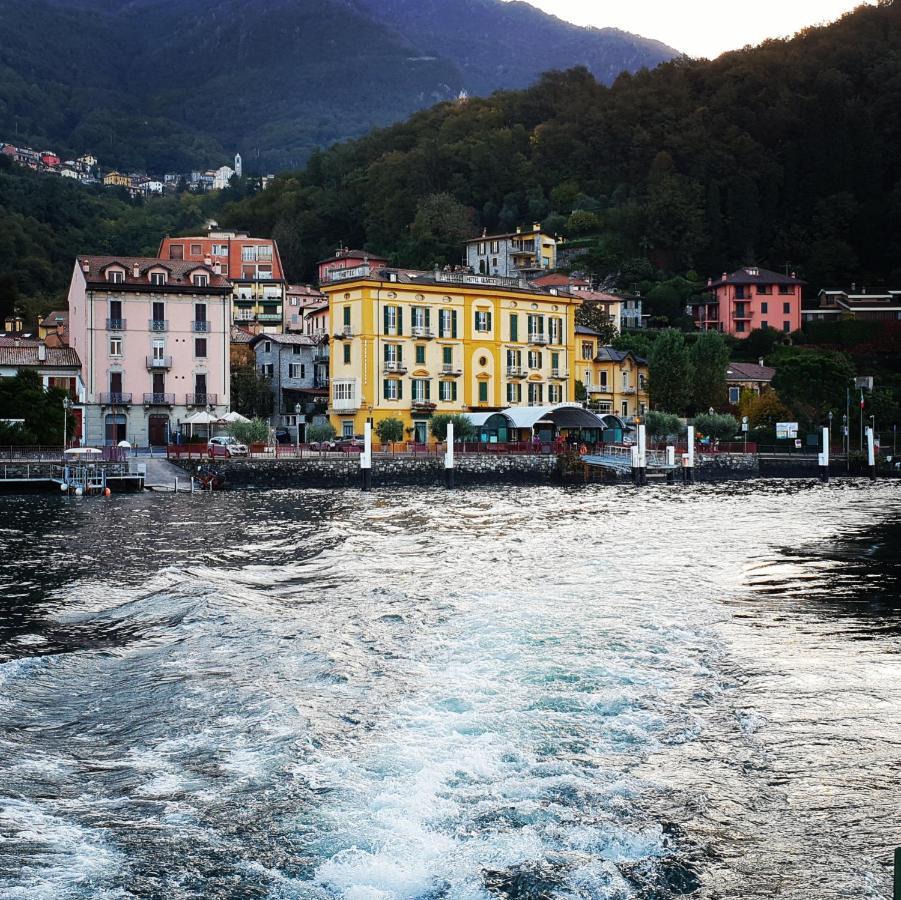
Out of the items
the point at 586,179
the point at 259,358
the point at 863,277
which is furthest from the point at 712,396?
the point at 586,179

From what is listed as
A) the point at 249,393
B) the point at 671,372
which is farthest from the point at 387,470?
the point at 671,372

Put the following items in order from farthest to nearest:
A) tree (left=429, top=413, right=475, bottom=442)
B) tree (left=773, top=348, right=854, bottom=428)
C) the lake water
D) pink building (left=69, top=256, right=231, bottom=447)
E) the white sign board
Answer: the white sign board
tree (left=773, top=348, right=854, bottom=428)
pink building (left=69, top=256, right=231, bottom=447)
tree (left=429, top=413, right=475, bottom=442)
the lake water

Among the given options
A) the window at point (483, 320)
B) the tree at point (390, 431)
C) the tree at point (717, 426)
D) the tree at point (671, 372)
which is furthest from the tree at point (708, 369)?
the tree at point (390, 431)

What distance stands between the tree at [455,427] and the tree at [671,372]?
2099 centimetres

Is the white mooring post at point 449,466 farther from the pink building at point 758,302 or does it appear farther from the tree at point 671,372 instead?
the pink building at point 758,302

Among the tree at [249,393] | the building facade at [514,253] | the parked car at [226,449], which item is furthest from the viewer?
the building facade at [514,253]

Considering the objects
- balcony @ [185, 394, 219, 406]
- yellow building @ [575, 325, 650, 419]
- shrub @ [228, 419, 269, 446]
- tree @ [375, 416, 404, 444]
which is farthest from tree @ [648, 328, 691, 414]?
shrub @ [228, 419, 269, 446]

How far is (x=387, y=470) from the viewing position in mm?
61625

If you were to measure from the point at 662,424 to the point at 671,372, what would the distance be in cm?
867

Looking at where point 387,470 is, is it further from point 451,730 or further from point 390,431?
point 451,730

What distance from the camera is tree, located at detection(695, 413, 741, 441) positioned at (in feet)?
261

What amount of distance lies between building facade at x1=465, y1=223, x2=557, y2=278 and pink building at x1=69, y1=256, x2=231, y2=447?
181 feet

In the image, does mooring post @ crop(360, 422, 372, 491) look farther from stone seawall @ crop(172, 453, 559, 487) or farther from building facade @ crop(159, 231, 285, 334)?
building facade @ crop(159, 231, 285, 334)

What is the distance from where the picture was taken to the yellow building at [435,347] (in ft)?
240
